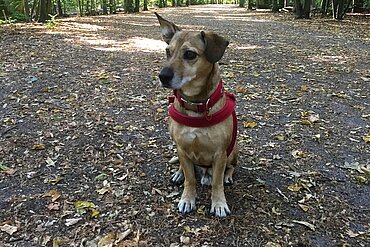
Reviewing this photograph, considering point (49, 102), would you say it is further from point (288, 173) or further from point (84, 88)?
point (288, 173)

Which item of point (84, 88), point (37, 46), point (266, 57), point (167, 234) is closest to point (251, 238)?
point (167, 234)

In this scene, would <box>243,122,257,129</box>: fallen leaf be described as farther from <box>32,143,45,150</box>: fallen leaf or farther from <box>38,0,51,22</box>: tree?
<box>38,0,51,22</box>: tree

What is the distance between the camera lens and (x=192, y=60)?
3062mm

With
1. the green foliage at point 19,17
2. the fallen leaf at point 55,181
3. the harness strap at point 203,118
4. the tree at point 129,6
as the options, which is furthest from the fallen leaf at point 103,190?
the tree at point 129,6

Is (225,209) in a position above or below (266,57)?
below

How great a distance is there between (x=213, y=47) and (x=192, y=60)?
0.68 feet

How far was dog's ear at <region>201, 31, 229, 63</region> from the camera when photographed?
3.04 meters

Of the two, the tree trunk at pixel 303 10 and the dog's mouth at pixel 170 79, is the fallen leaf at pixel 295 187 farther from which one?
the tree trunk at pixel 303 10

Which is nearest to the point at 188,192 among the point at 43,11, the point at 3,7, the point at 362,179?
the point at 362,179

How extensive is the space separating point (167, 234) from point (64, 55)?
815cm

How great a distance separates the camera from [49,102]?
259 inches

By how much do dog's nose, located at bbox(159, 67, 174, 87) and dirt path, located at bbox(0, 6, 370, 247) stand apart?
4.52 feet

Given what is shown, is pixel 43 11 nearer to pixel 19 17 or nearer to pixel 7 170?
pixel 19 17

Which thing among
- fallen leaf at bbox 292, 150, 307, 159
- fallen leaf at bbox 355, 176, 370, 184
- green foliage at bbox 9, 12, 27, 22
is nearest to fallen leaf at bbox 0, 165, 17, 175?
fallen leaf at bbox 292, 150, 307, 159
